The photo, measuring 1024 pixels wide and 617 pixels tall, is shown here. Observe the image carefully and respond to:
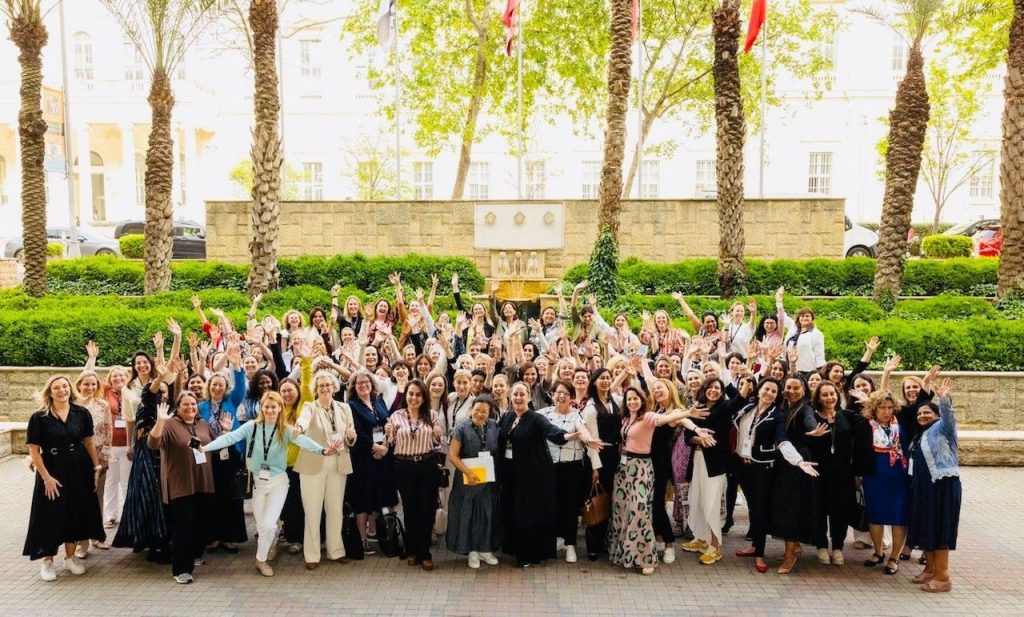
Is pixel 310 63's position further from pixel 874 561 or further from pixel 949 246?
pixel 874 561

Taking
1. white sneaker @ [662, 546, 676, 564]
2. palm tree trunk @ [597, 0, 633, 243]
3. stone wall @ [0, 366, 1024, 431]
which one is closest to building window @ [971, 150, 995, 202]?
palm tree trunk @ [597, 0, 633, 243]

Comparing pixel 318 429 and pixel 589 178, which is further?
pixel 589 178

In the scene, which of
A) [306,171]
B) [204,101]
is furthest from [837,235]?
[204,101]

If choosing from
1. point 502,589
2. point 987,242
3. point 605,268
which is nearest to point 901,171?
point 605,268

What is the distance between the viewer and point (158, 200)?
1623 cm

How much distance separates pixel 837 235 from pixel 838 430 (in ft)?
46.2

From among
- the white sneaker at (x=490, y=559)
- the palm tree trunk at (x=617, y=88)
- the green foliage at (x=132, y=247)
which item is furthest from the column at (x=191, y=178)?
the white sneaker at (x=490, y=559)

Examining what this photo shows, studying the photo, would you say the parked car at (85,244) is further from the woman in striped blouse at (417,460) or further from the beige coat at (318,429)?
the woman in striped blouse at (417,460)

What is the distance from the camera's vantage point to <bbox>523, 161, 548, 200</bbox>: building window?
34081 mm

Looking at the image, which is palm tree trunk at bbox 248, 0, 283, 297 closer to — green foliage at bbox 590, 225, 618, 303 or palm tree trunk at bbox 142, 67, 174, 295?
palm tree trunk at bbox 142, 67, 174, 295

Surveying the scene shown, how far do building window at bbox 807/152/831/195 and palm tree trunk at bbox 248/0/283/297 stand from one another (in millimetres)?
26554

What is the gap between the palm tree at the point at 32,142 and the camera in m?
15.7

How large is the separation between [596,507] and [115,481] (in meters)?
4.61

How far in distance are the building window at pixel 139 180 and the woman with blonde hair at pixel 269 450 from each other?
3538 centimetres
